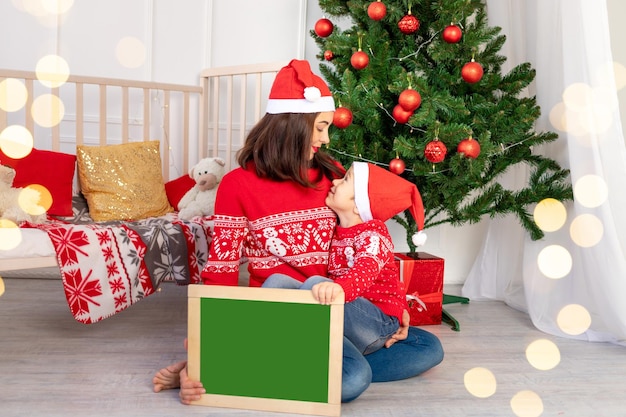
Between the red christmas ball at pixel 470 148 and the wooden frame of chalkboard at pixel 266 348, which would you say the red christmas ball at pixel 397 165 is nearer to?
the red christmas ball at pixel 470 148

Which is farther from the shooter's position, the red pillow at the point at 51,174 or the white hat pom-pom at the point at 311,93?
the red pillow at the point at 51,174

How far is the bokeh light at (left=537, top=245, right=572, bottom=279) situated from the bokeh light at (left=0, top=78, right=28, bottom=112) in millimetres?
2123

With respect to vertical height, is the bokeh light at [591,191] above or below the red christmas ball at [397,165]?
below

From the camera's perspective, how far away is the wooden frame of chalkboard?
1.41 meters

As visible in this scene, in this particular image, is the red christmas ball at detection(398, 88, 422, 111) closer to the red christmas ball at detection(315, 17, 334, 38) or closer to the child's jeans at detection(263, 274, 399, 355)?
the red christmas ball at detection(315, 17, 334, 38)

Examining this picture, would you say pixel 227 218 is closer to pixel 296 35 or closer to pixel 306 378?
→ pixel 306 378

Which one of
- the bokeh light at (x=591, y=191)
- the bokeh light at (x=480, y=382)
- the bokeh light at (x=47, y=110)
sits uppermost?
the bokeh light at (x=47, y=110)

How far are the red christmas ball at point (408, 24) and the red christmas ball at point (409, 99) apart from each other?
23cm

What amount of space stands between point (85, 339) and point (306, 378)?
0.90m

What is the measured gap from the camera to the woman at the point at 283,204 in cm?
162

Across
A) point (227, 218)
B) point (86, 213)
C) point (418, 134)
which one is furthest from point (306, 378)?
point (86, 213)

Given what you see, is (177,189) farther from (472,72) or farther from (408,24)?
(472,72)

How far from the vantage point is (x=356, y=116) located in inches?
85.4

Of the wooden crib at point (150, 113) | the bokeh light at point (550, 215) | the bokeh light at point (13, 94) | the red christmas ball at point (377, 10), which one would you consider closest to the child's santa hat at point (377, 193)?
the red christmas ball at point (377, 10)
